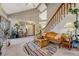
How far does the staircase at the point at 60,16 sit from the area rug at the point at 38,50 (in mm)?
280

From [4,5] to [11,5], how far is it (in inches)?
4.2

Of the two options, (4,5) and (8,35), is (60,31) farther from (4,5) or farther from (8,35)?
→ (4,5)

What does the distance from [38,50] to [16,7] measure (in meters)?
0.75

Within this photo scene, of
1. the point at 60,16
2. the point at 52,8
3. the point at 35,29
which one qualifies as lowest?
the point at 35,29

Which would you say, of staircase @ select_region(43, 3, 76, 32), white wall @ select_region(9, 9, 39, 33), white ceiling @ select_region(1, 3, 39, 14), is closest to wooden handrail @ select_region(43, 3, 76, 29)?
staircase @ select_region(43, 3, 76, 32)

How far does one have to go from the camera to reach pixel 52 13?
2273 millimetres

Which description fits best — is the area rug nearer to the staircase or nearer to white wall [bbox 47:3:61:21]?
the staircase

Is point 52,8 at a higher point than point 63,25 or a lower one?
higher

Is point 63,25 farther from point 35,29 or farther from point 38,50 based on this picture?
point 38,50

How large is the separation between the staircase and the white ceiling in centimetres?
34

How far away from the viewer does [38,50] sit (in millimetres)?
2291

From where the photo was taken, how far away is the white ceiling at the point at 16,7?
7.42 ft

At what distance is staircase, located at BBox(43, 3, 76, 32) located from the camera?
223 cm

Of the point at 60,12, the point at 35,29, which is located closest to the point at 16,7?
the point at 35,29
